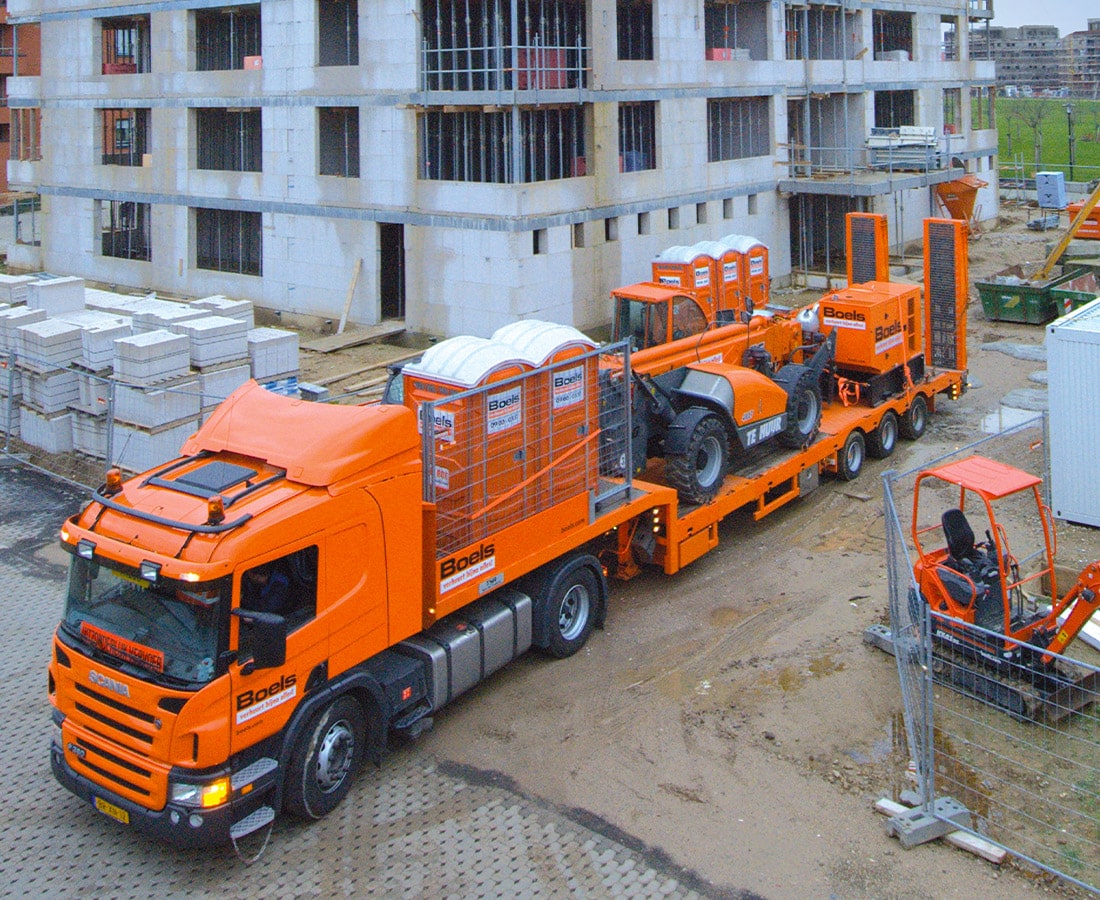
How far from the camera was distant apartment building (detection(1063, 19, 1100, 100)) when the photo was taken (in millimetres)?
129500

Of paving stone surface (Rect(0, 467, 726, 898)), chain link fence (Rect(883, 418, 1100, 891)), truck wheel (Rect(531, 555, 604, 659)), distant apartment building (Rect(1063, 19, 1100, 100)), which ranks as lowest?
paving stone surface (Rect(0, 467, 726, 898))

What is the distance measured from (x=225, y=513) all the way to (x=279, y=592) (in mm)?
647

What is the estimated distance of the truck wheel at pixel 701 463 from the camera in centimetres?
1251

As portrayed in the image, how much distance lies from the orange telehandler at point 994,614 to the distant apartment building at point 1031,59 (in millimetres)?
141553

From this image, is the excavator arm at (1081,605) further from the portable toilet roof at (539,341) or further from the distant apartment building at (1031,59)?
the distant apartment building at (1031,59)

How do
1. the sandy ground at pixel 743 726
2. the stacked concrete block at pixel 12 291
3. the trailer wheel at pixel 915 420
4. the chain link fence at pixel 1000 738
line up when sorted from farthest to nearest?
the stacked concrete block at pixel 12 291 < the trailer wheel at pixel 915 420 < the chain link fence at pixel 1000 738 < the sandy ground at pixel 743 726

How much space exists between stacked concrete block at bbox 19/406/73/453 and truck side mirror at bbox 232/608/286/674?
10336 mm

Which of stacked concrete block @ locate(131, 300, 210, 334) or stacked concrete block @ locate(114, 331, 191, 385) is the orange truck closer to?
stacked concrete block @ locate(114, 331, 191, 385)

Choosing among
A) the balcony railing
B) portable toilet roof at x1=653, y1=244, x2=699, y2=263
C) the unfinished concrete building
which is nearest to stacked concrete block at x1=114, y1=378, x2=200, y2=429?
the unfinished concrete building

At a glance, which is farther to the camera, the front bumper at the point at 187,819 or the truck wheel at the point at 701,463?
the truck wheel at the point at 701,463

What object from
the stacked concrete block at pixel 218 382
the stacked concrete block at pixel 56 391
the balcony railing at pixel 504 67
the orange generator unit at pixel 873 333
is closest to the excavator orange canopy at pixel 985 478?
the orange generator unit at pixel 873 333

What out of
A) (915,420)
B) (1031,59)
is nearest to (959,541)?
(915,420)

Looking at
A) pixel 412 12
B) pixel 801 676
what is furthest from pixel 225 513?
pixel 412 12

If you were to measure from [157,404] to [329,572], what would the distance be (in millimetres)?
7999
